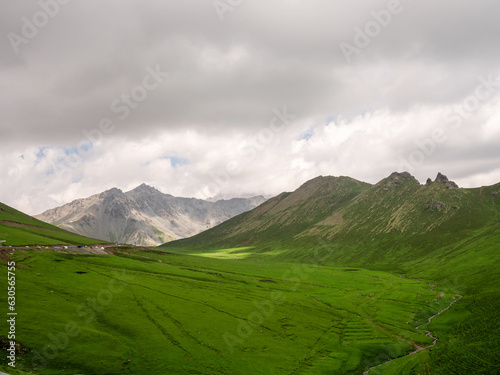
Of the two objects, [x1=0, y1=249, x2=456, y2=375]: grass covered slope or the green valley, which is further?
the green valley

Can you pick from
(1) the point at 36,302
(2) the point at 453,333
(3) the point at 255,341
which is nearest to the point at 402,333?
(2) the point at 453,333

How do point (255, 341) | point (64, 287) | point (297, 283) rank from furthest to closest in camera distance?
point (297, 283)
point (64, 287)
point (255, 341)

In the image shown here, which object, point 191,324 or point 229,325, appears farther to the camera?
point 229,325

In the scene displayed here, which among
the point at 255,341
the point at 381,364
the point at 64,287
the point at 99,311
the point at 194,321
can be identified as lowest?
the point at 381,364

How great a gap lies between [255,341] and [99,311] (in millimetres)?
41221

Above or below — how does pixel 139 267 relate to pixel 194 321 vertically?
above

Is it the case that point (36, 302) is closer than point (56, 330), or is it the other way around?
point (56, 330)

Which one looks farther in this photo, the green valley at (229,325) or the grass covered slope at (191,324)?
the green valley at (229,325)

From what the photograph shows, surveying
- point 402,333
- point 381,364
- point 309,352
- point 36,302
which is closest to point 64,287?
point 36,302

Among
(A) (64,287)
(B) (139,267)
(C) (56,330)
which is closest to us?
(C) (56,330)

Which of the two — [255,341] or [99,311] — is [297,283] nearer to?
[255,341]

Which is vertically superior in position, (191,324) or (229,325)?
(191,324)

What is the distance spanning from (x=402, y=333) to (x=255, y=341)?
48.0 meters

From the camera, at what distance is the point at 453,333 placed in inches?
3674
